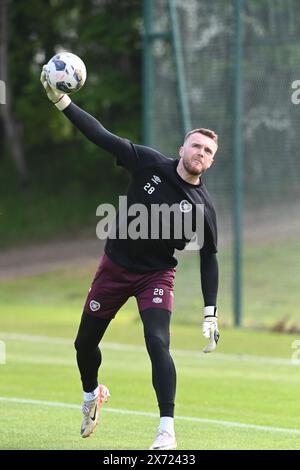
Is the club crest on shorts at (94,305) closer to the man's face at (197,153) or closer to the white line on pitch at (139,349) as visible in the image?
the man's face at (197,153)

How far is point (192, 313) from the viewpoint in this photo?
20359 mm

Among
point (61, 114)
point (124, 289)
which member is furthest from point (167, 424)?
point (61, 114)

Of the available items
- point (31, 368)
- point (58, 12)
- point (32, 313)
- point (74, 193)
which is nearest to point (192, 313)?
point (32, 313)

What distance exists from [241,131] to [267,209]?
1.43m

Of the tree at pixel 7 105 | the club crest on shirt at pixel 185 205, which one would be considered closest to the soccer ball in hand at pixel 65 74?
the club crest on shirt at pixel 185 205

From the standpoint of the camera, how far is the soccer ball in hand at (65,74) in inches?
332

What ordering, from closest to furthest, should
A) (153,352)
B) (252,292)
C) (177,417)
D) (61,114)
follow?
1. (153,352)
2. (177,417)
3. (252,292)
4. (61,114)

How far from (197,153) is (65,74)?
109cm

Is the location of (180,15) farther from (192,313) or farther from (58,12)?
(58,12)

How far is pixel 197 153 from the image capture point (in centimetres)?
828

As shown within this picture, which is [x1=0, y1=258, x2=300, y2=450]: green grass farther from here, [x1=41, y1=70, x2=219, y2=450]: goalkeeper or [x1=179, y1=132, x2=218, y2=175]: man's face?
[x1=179, y1=132, x2=218, y2=175]: man's face

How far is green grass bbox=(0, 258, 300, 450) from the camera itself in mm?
8852

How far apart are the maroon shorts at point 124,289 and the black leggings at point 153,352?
0.06 m

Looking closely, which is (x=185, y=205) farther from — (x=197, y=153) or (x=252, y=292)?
(x=252, y=292)
